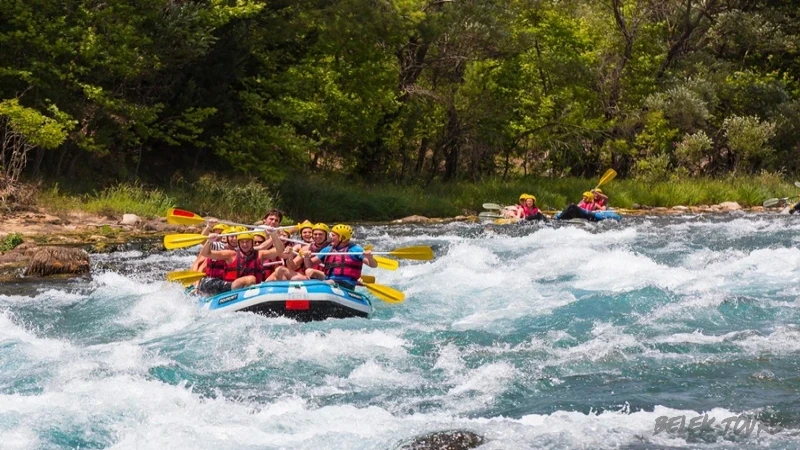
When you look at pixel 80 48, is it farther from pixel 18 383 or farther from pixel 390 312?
pixel 18 383

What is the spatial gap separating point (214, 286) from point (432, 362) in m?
3.60

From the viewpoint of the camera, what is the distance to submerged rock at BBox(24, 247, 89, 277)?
47.4 feet

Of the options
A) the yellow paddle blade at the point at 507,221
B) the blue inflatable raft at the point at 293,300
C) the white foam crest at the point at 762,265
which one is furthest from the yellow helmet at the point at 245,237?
the yellow paddle blade at the point at 507,221

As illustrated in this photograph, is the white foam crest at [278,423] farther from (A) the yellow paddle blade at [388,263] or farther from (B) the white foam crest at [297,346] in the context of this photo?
(A) the yellow paddle blade at [388,263]

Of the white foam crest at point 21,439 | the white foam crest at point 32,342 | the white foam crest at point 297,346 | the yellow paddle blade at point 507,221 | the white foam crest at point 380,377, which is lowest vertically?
the yellow paddle blade at point 507,221

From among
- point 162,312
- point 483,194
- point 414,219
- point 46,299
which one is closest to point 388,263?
point 162,312

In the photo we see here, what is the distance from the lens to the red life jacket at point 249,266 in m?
12.0

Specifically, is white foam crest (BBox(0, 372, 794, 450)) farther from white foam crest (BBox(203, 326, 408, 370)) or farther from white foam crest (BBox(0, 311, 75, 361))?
white foam crest (BBox(0, 311, 75, 361))

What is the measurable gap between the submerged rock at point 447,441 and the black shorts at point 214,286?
534 cm

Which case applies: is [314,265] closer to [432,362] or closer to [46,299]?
[432,362]

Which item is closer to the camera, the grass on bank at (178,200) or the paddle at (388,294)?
the paddle at (388,294)

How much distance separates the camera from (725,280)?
13.4m

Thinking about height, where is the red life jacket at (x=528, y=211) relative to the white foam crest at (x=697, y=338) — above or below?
below

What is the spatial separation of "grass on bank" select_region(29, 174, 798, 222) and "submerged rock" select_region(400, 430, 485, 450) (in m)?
14.4
